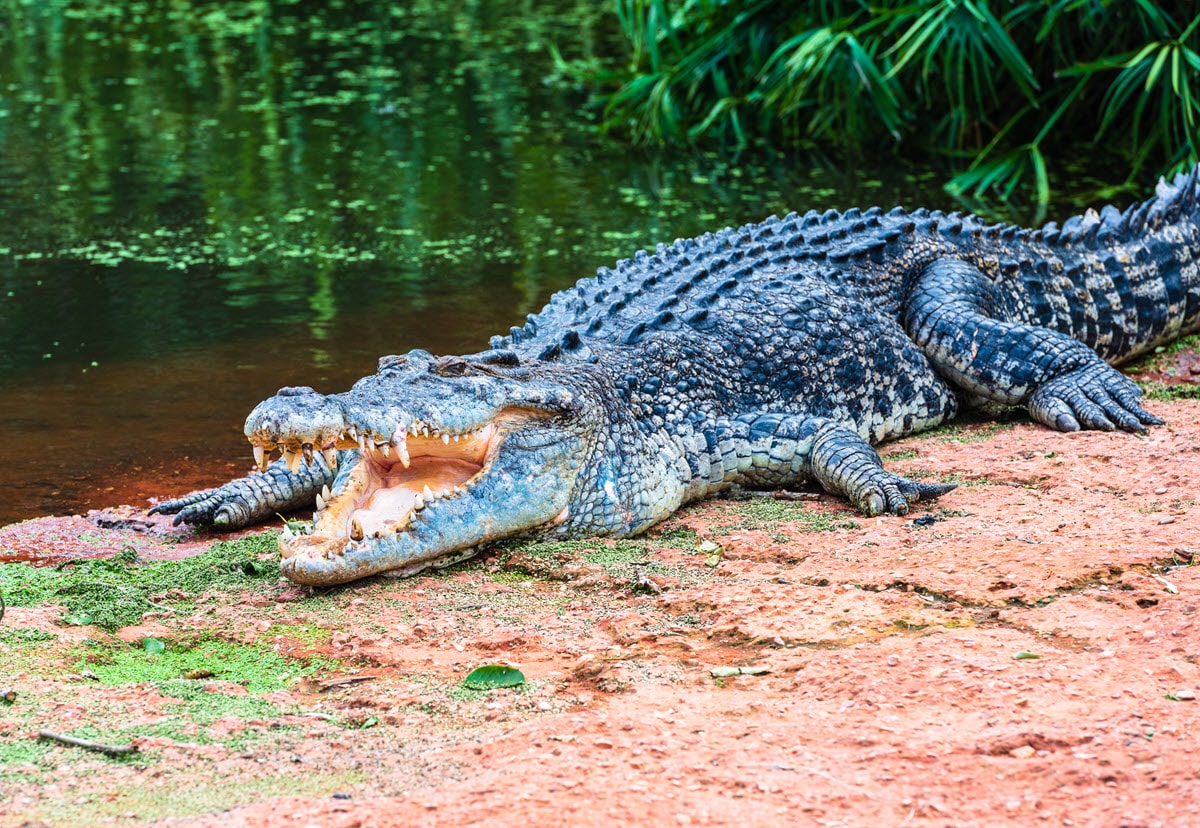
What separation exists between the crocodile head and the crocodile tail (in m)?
2.84

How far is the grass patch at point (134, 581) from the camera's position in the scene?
3885 mm

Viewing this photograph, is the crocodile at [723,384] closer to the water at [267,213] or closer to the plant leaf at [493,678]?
the plant leaf at [493,678]

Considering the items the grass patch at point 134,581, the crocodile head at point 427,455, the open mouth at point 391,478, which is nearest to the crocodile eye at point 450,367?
the crocodile head at point 427,455

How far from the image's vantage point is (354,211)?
9453 mm

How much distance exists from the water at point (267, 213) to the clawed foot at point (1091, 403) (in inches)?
111

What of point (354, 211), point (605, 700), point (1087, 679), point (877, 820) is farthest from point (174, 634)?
point (354, 211)

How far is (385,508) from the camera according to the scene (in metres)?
4.18

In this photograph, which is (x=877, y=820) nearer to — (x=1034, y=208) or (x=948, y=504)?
(x=948, y=504)

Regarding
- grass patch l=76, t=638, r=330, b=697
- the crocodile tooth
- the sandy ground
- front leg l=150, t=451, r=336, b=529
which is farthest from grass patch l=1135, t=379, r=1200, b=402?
grass patch l=76, t=638, r=330, b=697

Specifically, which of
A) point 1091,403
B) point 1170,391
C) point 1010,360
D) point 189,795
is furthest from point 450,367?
point 1170,391

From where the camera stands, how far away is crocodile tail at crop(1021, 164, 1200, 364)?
6.33 meters

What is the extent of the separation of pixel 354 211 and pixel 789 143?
3.98 meters

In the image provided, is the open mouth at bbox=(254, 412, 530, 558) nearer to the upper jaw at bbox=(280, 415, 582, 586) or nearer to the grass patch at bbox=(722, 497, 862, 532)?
the upper jaw at bbox=(280, 415, 582, 586)

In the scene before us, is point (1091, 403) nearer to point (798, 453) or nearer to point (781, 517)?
point (798, 453)
